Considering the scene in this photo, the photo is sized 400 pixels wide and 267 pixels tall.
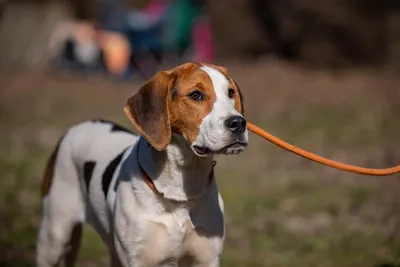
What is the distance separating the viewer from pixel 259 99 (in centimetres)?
1688

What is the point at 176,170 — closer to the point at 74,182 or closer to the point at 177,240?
the point at 177,240

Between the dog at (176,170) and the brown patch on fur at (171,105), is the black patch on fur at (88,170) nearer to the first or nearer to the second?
the dog at (176,170)

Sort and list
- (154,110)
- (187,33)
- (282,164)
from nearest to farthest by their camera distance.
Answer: (154,110), (282,164), (187,33)

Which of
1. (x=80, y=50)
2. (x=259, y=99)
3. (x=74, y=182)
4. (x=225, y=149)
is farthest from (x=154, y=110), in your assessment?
(x=80, y=50)

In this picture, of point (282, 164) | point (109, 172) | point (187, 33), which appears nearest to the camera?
point (109, 172)

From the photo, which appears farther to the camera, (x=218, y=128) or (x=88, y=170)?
(x=88, y=170)

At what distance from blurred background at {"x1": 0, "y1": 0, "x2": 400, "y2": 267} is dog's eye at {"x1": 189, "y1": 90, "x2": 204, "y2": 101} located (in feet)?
9.87

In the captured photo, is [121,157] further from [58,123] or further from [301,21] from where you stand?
[301,21]

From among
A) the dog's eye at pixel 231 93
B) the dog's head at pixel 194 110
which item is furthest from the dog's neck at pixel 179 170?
the dog's eye at pixel 231 93

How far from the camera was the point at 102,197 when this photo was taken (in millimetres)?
6164

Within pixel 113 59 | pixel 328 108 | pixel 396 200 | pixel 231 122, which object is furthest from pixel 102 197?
pixel 113 59

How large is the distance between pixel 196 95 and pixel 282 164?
24.1 ft

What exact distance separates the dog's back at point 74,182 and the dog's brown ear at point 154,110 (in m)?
0.83

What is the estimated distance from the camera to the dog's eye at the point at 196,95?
5.50 meters
